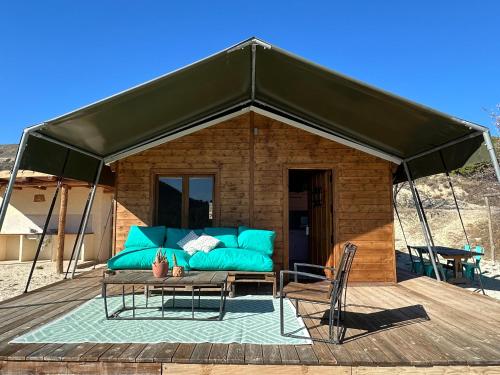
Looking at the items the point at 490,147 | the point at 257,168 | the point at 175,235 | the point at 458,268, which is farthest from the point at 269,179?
the point at 458,268

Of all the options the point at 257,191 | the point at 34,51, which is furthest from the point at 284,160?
the point at 34,51

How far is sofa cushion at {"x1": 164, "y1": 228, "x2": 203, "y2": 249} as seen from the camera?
5.88 m

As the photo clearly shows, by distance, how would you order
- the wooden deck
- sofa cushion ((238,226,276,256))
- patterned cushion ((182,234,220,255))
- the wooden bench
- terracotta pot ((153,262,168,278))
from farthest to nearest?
sofa cushion ((238,226,276,256))
patterned cushion ((182,234,220,255))
the wooden bench
terracotta pot ((153,262,168,278))
the wooden deck

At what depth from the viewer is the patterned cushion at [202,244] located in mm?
5480

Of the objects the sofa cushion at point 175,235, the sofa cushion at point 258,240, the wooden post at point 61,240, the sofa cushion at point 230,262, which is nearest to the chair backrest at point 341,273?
the sofa cushion at point 230,262

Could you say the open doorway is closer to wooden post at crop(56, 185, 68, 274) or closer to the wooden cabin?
the wooden cabin

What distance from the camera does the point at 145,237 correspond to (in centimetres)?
586

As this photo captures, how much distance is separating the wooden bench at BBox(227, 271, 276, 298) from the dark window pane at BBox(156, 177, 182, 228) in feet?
6.25

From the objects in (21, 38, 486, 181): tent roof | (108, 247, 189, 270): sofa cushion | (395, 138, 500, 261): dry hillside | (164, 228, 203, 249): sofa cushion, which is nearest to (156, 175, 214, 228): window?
(164, 228, 203, 249): sofa cushion

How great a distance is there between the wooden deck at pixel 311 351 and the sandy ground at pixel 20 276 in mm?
3672

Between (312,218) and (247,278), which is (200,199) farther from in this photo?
(312,218)

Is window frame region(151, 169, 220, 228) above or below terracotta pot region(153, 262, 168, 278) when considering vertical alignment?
above

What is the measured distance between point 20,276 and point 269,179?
6.97 m

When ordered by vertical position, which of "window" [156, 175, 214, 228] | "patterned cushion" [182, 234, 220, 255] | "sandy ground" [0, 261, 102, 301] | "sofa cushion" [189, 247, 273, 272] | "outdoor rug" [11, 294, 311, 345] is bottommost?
"sandy ground" [0, 261, 102, 301]
